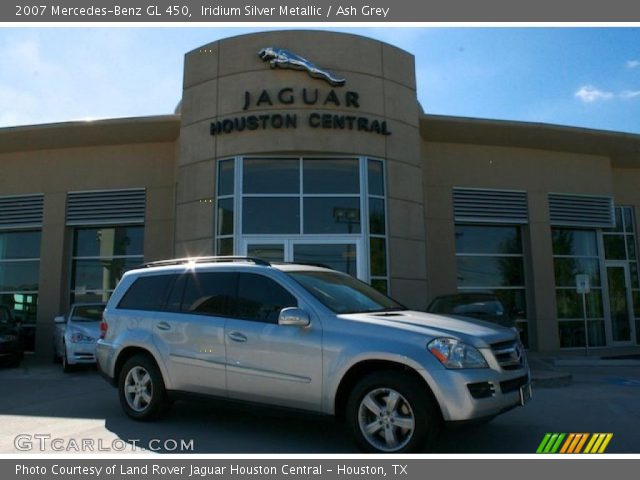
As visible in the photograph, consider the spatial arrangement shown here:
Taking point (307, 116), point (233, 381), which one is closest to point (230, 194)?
point (307, 116)

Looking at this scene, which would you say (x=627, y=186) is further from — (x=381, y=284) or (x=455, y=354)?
(x=455, y=354)

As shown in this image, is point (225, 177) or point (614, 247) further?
point (614, 247)

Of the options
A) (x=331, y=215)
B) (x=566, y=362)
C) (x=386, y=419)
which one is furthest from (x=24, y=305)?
(x=386, y=419)

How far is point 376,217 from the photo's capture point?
45.2ft

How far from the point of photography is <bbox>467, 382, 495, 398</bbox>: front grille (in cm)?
468

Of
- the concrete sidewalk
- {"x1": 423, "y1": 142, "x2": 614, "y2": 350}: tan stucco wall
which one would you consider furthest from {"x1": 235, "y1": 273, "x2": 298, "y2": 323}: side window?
{"x1": 423, "y1": 142, "x2": 614, "y2": 350}: tan stucco wall

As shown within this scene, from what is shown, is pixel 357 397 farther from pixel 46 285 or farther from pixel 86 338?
pixel 46 285

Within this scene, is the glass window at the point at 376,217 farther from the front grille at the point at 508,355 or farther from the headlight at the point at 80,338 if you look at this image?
the front grille at the point at 508,355

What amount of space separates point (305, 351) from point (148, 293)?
101 inches

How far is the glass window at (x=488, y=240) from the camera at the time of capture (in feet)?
54.6

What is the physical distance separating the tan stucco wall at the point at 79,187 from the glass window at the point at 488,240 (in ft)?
27.1

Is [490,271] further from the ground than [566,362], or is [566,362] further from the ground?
[490,271]

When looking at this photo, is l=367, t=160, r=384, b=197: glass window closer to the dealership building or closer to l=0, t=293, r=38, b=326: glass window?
the dealership building

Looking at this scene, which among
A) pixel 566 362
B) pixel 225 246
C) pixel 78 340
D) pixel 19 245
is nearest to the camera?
pixel 78 340
